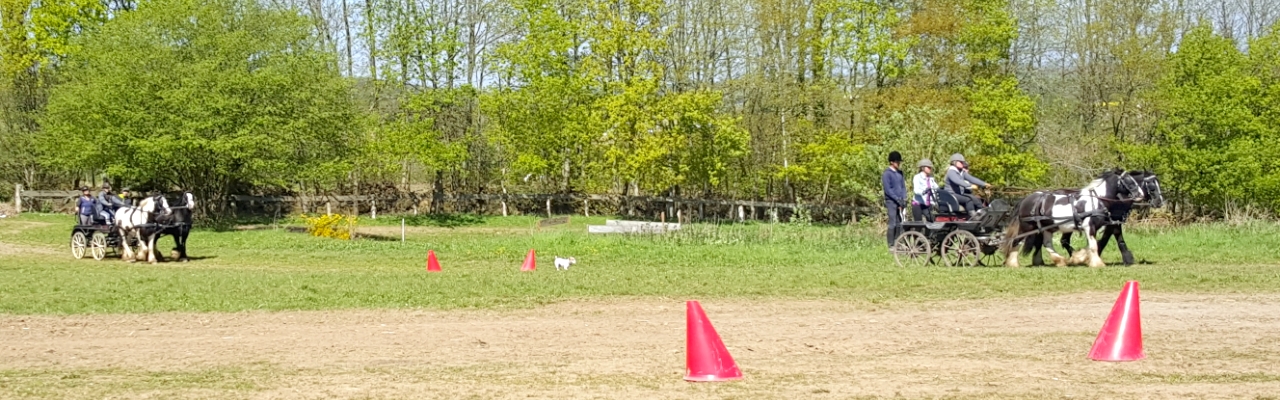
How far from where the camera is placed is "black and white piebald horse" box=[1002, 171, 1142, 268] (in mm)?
17625

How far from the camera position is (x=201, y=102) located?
3553 cm

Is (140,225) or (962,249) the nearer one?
(962,249)

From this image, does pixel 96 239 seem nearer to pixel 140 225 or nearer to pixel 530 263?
pixel 140 225

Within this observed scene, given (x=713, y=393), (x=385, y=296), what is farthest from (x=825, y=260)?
(x=713, y=393)

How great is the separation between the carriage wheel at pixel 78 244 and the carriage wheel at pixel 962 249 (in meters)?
19.6

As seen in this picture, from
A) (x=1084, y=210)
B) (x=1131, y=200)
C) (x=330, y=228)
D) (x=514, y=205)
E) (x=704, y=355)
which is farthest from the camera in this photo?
(x=514, y=205)

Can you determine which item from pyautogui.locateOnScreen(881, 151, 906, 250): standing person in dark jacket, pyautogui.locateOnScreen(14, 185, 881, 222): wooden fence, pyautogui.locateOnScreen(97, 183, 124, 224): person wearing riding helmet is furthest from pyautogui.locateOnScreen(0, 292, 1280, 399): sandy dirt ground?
pyautogui.locateOnScreen(14, 185, 881, 222): wooden fence

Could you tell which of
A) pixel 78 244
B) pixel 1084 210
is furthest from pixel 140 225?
pixel 1084 210

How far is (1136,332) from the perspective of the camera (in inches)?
371

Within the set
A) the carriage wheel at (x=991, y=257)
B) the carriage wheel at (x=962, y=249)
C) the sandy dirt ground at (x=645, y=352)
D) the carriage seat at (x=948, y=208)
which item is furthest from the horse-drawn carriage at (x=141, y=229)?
the carriage wheel at (x=991, y=257)

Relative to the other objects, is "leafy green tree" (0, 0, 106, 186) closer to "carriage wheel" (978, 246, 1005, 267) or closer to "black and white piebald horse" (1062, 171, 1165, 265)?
"carriage wheel" (978, 246, 1005, 267)

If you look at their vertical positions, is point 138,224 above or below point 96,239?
above

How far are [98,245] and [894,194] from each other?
18.1 meters

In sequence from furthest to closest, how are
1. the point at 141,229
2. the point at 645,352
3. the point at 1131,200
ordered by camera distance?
the point at 141,229, the point at 1131,200, the point at 645,352
